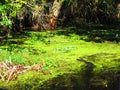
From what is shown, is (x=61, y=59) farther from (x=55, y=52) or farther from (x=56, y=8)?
(x=56, y=8)

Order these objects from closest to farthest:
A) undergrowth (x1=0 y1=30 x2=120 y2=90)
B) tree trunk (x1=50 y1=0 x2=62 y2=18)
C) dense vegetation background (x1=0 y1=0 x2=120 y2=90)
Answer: undergrowth (x1=0 y1=30 x2=120 y2=90), dense vegetation background (x1=0 y1=0 x2=120 y2=90), tree trunk (x1=50 y1=0 x2=62 y2=18)

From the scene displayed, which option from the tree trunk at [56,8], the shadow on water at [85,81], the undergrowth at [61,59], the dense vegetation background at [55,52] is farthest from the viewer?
the tree trunk at [56,8]

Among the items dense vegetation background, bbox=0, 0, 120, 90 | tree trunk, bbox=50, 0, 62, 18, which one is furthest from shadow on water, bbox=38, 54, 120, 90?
tree trunk, bbox=50, 0, 62, 18

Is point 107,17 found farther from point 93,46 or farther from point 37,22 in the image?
point 93,46

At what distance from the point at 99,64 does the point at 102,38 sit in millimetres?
6111

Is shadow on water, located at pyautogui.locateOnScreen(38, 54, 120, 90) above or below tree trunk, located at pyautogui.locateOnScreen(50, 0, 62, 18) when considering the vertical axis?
below

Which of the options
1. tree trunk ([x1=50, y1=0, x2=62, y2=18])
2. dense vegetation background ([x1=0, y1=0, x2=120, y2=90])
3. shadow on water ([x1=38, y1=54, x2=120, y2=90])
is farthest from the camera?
tree trunk ([x1=50, y1=0, x2=62, y2=18])

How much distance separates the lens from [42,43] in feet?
55.9

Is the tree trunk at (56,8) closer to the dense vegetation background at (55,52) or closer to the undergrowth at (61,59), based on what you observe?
the dense vegetation background at (55,52)

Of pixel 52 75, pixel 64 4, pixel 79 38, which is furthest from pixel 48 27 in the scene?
pixel 52 75

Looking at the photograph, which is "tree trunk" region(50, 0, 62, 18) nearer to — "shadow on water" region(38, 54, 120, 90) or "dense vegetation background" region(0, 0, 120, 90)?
"dense vegetation background" region(0, 0, 120, 90)

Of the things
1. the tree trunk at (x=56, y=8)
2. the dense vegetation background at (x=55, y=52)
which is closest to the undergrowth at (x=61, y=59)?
the dense vegetation background at (x=55, y=52)

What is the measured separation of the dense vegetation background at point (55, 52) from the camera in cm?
1009

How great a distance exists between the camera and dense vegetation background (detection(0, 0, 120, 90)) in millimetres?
10086
